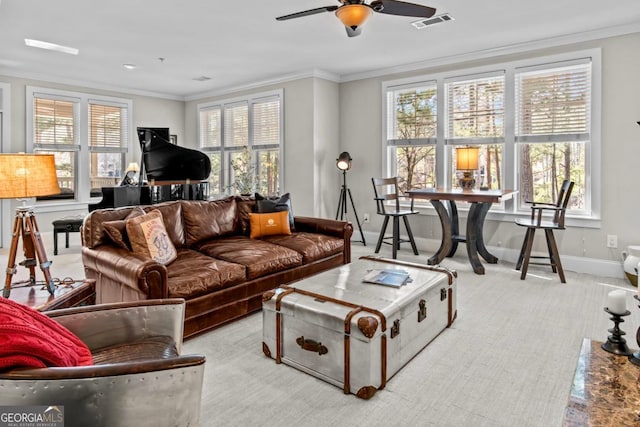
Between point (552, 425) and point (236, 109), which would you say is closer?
point (552, 425)

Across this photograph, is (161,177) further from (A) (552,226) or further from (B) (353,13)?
(A) (552,226)

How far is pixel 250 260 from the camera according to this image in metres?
3.36

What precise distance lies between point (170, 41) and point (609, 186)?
17.5 feet

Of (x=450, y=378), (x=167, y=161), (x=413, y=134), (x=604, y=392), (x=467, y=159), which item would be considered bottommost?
(x=450, y=378)

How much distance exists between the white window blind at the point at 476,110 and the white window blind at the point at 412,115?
26cm

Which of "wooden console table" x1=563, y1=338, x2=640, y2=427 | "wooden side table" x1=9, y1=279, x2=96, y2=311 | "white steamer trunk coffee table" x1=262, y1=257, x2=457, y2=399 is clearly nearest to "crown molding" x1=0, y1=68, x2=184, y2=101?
"wooden side table" x1=9, y1=279, x2=96, y2=311

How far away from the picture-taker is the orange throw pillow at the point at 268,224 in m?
4.23

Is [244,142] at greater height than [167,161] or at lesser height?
greater

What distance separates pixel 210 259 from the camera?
3.32 m

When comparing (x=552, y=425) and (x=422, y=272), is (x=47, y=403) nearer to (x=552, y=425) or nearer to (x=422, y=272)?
(x=552, y=425)

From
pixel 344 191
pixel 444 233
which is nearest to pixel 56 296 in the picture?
pixel 444 233

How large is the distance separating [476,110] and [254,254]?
3.70m

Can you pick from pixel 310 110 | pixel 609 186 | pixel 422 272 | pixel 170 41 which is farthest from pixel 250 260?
pixel 609 186

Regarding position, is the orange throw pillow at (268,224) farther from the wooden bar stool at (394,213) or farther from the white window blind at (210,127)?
the white window blind at (210,127)
